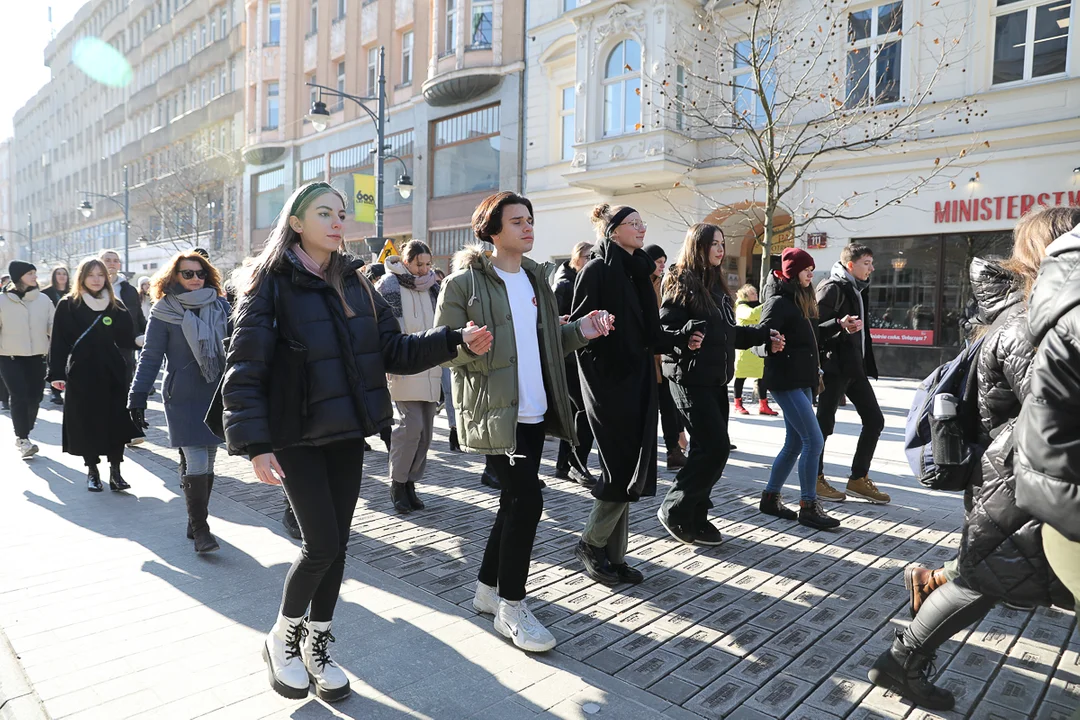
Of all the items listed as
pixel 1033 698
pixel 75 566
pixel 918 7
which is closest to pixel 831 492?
pixel 1033 698

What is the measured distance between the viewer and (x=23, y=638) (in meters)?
3.54

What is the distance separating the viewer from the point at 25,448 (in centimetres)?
780

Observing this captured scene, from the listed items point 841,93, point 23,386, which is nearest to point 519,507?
point 23,386

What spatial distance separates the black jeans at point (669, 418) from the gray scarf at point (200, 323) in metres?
4.02

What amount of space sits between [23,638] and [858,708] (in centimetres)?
375

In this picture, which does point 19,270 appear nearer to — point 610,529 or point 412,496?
point 412,496

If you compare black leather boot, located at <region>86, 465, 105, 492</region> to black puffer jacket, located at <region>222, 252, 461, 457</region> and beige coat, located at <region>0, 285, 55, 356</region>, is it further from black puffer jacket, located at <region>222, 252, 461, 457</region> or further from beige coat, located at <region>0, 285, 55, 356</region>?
black puffer jacket, located at <region>222, 252, 461, 457</region>

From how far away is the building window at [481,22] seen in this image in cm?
2303

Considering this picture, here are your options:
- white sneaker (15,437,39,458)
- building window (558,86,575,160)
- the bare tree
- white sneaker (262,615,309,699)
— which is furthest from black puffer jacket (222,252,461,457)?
building window (558,86,575,160)

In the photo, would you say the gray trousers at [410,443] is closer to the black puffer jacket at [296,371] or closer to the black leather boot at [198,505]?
the black leather boot at [198,505]

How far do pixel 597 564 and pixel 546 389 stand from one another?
1248mm

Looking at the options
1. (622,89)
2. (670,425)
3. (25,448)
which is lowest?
(25,448)

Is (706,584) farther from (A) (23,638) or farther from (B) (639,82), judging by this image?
(B) (639,82)

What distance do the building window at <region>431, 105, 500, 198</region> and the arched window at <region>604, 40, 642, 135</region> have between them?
5019 millimetres
